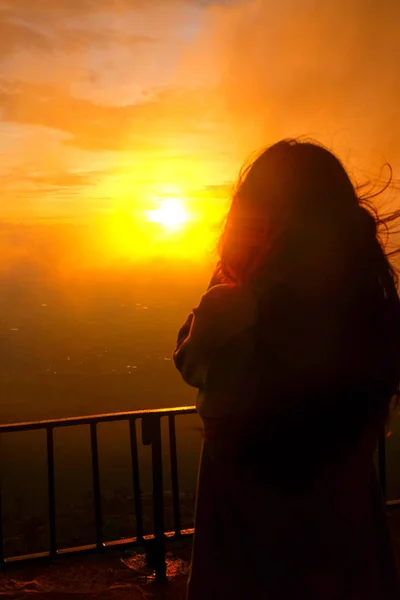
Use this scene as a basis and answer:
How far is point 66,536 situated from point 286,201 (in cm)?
3399

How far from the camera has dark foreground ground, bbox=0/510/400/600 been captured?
371 cm

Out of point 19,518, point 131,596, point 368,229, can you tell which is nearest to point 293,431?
point 368,229

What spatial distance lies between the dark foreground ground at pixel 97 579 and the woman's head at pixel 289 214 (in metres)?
3.10

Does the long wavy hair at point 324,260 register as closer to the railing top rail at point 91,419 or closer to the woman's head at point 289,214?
the woman's head at point 289,214

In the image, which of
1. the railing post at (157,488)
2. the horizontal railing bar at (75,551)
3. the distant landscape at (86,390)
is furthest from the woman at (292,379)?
the horizontal railing bar at (75,551)

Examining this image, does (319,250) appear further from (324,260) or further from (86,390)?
(86,390)

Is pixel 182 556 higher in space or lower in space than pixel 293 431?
lower

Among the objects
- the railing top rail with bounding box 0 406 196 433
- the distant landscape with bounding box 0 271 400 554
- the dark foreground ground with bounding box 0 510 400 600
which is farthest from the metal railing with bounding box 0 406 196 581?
the distant landscape with bounding box 0 271 400 554

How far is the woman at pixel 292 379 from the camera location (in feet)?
4.03

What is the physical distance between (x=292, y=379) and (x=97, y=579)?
11.0ft

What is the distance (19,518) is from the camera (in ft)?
114

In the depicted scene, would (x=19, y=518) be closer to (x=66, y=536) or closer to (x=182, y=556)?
(x=66, y=536)

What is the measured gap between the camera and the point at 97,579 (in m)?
3.93

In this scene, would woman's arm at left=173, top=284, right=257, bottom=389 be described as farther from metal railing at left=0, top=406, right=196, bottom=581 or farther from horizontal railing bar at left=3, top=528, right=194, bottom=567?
horizontal railing bar at left=3, top=528, right=194, bottom=567
